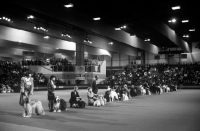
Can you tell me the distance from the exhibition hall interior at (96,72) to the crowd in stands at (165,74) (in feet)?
0.47

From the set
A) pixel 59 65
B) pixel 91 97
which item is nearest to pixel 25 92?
pixel 91 97

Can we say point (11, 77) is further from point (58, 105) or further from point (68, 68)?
point (58, 105)

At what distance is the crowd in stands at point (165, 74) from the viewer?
3216 centimetres

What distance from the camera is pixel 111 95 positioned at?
14.9 metres

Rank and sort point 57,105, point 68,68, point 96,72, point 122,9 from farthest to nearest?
point 96,72, point 68,68, point 122,9, point 57,105

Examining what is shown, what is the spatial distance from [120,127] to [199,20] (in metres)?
19.6

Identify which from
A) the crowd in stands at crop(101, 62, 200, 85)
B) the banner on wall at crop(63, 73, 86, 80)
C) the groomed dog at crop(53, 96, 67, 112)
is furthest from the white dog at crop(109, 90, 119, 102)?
the banner on wall at crop(63, 73, 86, 80)

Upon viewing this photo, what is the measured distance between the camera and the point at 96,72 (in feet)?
126

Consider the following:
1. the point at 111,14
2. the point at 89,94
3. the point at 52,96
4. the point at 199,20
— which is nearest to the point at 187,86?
the point at 199,20

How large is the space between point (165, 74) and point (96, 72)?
1167cm

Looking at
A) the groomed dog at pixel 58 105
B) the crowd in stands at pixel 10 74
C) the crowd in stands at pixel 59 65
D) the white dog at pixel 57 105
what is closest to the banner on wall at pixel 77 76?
the crowd in stands at pixel 59 65

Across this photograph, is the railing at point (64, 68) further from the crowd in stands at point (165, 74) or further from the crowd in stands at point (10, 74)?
the crowd in stands at point (165, 74)

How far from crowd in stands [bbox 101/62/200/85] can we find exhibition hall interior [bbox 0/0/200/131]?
144 millimetres

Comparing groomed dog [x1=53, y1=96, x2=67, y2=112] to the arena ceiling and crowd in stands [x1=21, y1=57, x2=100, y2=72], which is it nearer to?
the arena ceiling
